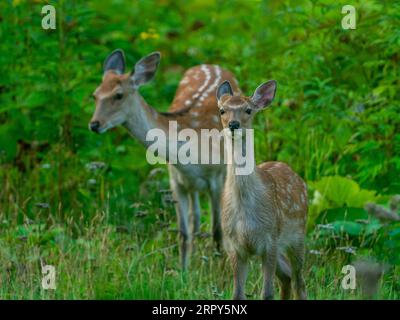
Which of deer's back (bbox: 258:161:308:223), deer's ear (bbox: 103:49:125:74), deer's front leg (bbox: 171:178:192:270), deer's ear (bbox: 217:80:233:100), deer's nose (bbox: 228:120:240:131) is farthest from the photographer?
deer's ear (bbox: 103:49:125:74)

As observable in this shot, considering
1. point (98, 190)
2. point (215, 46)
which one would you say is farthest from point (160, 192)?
point (215, 46)

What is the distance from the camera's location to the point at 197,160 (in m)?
8.73

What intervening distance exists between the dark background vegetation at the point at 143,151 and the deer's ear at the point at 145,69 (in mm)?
657

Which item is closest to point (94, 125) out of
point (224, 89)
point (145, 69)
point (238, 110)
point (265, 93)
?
point (145, 69)

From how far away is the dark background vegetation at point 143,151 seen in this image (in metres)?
7.77

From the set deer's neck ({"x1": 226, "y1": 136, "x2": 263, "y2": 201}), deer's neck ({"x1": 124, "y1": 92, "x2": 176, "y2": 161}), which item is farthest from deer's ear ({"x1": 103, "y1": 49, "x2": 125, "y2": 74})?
deer's neck ({"x1": 226, "y1": 136, "x2": 263, "y2": 201})

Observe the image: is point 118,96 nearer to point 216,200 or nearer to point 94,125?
point 94,125

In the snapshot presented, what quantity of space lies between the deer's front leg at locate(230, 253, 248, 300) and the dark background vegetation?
0.61 m

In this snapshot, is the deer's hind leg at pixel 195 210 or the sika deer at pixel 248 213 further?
the deer's hind leg at pixel 195 210

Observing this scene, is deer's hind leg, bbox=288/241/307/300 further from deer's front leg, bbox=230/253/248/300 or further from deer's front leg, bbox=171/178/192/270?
deer's front leg, bbox=171/178/192/270

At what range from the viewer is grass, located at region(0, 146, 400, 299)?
712cm

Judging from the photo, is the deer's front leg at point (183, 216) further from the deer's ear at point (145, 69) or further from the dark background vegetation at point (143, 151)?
the deer's ear at point (145, 69)

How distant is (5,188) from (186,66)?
13.7 feet

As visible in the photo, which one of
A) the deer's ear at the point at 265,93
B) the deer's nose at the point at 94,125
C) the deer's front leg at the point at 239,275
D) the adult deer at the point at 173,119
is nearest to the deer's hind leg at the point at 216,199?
the adult deer at the point at 173,119
